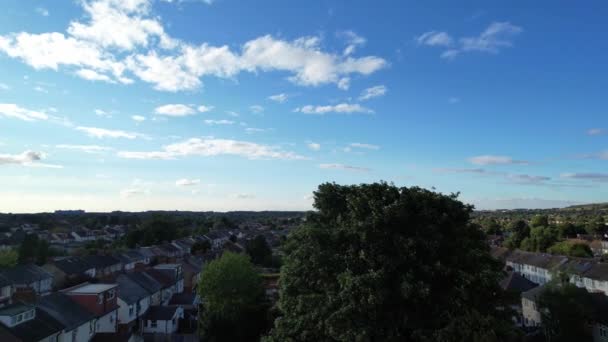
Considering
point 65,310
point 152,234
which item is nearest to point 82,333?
point 65,310

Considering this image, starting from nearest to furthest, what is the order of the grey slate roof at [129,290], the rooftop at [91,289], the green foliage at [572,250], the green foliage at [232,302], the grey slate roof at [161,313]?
the green foliage at [232,302]
the rooftop at [91,289]
the grey slate roof at [161,313]
the grey slate roof at [129,290]
the green foliage at [572,250]

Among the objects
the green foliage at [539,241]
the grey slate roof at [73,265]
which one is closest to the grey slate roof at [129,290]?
the grey slate roof at [73,265]

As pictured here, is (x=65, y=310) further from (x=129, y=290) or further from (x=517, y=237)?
(x=517, y=237)

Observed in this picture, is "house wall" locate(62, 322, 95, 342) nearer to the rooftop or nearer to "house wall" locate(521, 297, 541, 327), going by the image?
the rooftop

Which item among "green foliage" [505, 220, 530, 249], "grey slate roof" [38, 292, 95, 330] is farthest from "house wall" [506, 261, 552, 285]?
"grey slate roof" [38, 292, 95, 330]

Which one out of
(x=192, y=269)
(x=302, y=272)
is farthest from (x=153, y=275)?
(x=302, y=272)

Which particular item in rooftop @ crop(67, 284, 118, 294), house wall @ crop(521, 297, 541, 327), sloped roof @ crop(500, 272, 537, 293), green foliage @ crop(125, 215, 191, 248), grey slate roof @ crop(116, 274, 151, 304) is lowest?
house wall @ crop(521, 297, 541, 327)

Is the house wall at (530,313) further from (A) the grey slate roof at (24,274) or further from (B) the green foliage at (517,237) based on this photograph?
(B) the green foliage at (517,237)
